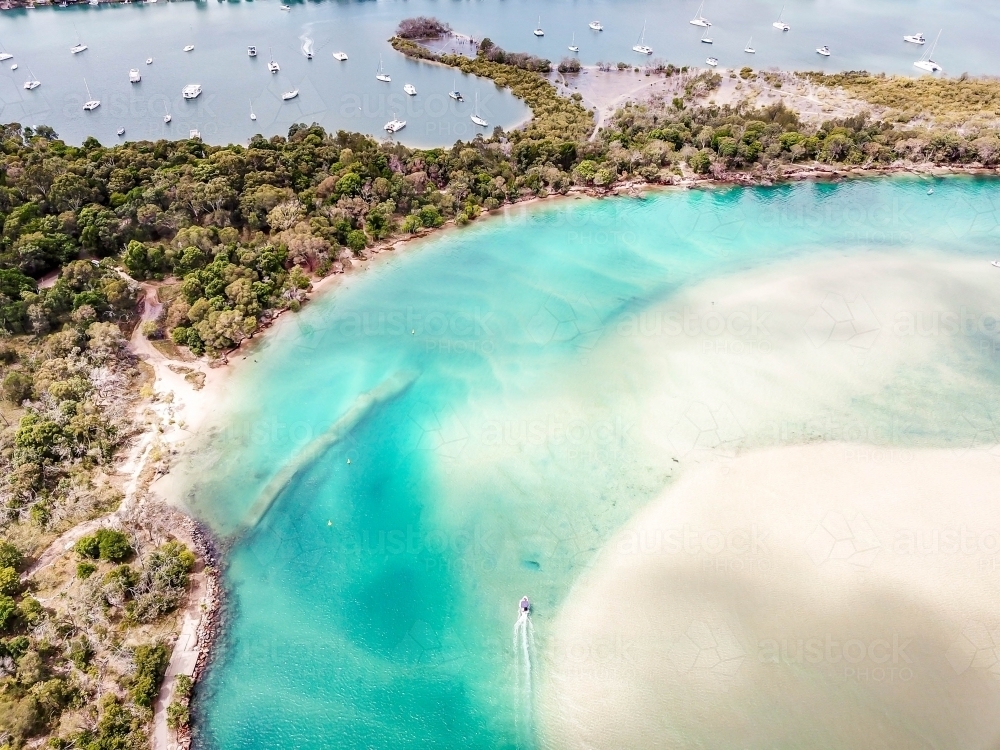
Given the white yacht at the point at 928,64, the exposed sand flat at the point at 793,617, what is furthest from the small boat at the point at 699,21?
the exposed sand flat at the point at 793,617

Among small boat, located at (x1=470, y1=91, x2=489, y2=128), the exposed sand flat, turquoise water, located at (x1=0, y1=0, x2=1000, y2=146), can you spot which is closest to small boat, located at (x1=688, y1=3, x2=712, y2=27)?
turquoise water, located at (x1=0, y1=0, x2=1000, y2=146)

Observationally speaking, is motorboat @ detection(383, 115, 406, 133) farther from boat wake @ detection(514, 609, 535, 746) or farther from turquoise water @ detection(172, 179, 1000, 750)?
boat wake @ detection(514, 609, 535, 746)

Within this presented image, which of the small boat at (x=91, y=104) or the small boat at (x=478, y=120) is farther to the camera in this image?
the small boat at (x=478, y=120)

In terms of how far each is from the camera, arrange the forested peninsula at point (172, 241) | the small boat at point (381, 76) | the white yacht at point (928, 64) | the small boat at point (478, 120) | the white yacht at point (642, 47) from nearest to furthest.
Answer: the forested peninsula at point (172, 241) → the small boat at point (478, 120) → the small boat at point (381, 76) → the white yacht at point (928, 64) → the white yacht at point (642, 47)

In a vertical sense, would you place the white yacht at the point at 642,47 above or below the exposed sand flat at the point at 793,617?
above

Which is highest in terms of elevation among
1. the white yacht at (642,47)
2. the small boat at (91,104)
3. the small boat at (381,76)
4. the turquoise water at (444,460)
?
the white yacht at (642,47)

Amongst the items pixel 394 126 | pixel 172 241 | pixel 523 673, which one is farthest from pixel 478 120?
pixel 523 673

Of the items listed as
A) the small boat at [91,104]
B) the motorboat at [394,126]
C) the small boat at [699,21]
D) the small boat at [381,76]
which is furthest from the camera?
the small boat at [699,21]

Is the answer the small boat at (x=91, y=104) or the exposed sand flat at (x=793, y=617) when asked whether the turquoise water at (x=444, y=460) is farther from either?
the small boat at (x=91, y=104)
